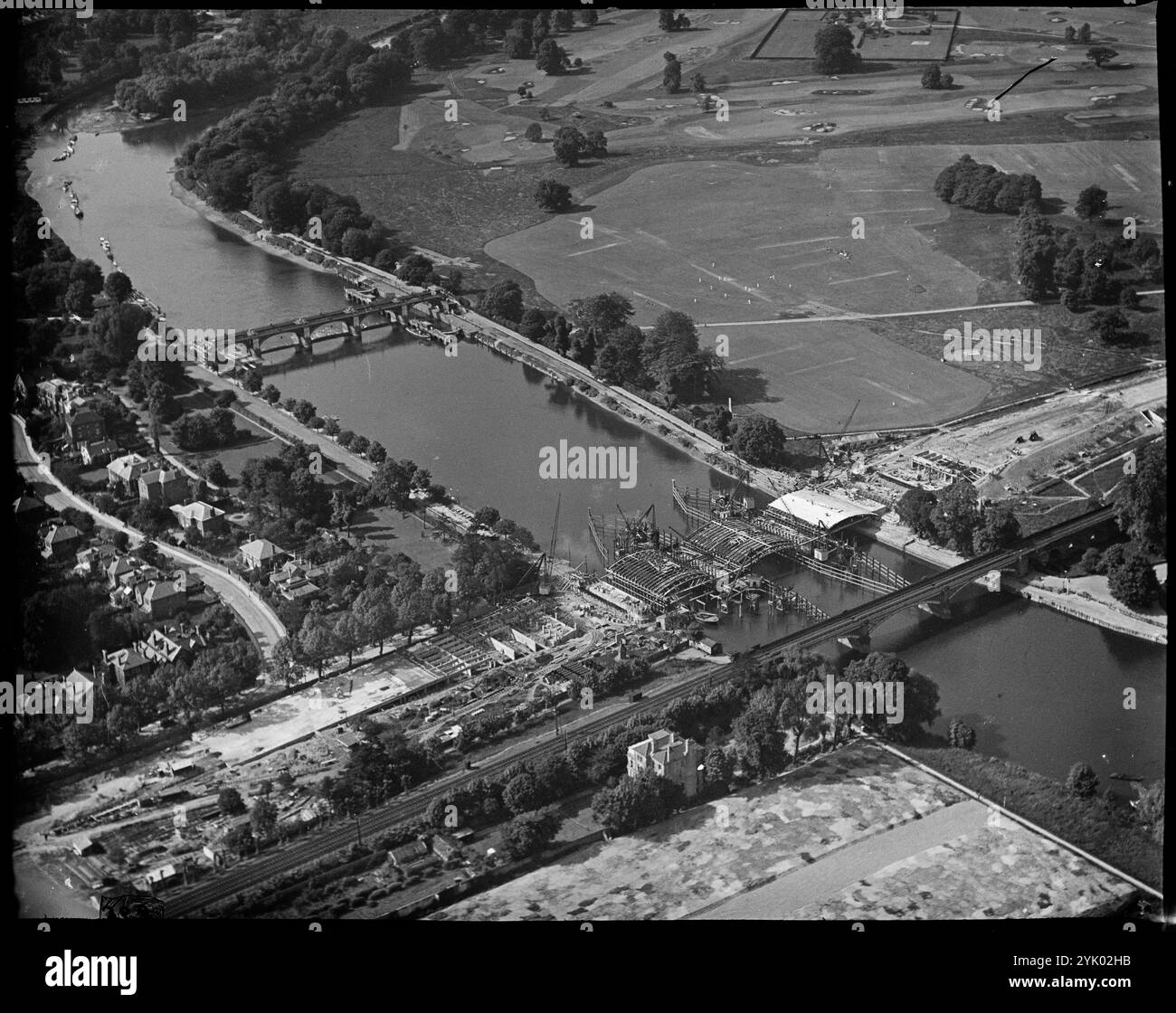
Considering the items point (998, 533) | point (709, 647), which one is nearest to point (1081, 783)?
point (709, 647)

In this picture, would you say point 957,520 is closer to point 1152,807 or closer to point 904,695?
point 904,695

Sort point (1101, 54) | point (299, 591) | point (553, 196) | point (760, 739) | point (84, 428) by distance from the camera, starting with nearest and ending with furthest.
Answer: point (760, 739) < point (299, 591) < point (84, 428) < point (1101, 54) < point (553, 196)

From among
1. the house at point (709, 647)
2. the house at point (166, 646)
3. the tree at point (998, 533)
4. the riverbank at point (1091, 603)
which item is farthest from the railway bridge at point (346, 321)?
the riverbank at point (1091, 603)

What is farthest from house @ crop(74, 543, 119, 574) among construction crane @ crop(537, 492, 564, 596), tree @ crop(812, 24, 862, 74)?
tree @ crop(812, 24, 862, 74)

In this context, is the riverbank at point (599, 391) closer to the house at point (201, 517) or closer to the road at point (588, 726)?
the road at point (588, 726)

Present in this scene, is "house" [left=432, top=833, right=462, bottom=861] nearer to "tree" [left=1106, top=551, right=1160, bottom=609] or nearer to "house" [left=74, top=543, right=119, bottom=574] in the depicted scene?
"house" [left=74, top=543, right=119, bottom=574]

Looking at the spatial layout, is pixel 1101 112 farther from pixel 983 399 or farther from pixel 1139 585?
pixel 1139 585

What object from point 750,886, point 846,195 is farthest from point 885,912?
point 846,195
